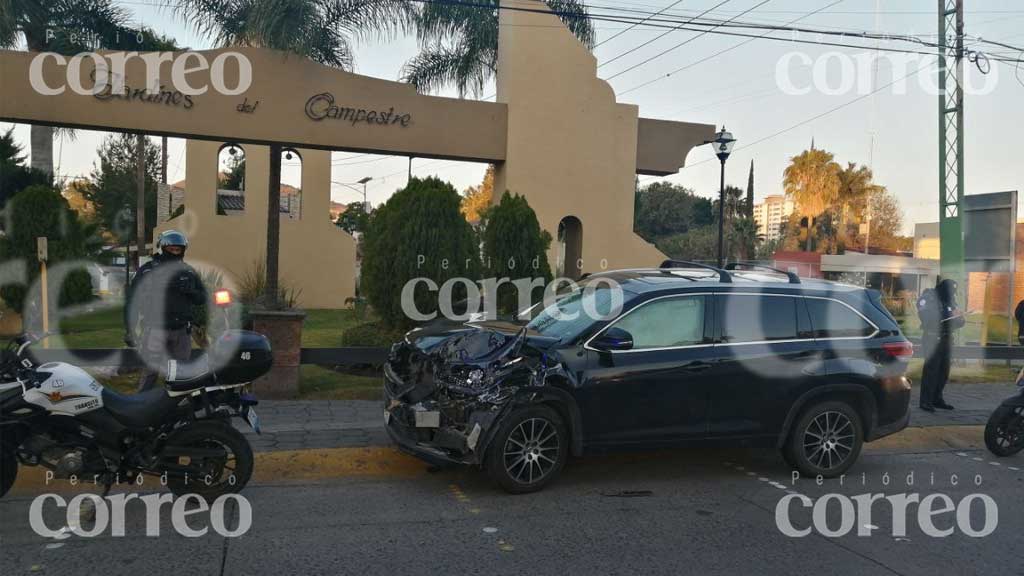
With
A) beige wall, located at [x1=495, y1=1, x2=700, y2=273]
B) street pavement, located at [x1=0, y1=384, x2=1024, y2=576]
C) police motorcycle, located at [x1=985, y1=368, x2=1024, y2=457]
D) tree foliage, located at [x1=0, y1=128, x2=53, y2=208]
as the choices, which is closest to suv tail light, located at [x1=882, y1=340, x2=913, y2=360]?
street pavement, located at [x1=0, y1=384, x2=1024, y2=576]

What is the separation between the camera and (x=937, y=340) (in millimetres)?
9836

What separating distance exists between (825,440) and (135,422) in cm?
558

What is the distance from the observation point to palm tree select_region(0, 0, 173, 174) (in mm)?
19375

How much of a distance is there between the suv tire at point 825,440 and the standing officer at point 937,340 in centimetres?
369

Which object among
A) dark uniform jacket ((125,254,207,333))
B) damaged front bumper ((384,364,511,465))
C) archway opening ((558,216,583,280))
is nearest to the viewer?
damaged front bumper ((384,364,511,465))

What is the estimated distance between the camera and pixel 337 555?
15.2 feet

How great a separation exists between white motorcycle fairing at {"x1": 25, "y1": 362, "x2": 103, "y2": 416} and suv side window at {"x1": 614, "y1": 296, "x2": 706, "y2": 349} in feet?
12.5

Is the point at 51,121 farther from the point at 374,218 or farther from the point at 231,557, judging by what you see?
the point at 231,557

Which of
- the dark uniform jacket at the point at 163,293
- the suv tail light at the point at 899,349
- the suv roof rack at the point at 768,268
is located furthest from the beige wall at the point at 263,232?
the suv tail light at the point at 899,349

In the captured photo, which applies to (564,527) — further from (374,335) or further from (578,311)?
(374,335)

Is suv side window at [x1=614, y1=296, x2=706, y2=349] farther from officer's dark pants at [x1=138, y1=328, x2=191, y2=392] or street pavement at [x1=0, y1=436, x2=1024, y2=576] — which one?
officer's dark pants at [x1=138, y1=328, x2=191, y2=392]

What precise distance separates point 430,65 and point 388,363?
15.0 metres

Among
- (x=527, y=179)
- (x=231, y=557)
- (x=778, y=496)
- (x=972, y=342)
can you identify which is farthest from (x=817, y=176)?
(x=231, y=557)

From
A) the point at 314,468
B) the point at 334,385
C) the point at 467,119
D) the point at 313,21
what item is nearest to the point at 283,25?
the point at 313,21
